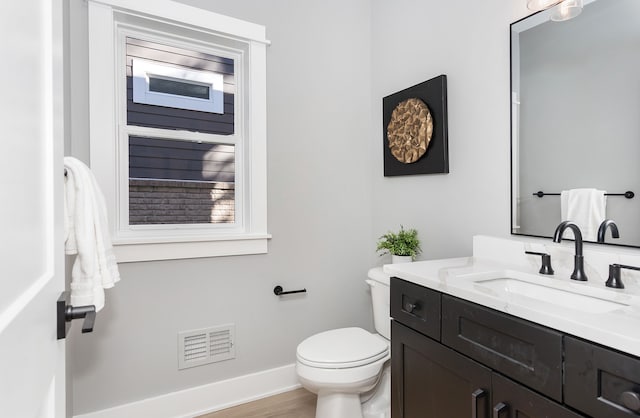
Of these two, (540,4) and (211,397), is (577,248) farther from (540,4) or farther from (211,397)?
(211,397)

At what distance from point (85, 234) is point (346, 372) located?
1.20 m

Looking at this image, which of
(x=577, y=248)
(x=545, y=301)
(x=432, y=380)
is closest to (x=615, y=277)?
(x=577, y=248)

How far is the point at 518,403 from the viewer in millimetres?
964

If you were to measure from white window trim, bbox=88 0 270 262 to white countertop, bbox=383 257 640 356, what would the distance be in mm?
975

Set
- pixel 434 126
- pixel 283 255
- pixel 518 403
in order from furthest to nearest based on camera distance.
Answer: pixel 283 255 < pixel 434 126 < pixel 518 403

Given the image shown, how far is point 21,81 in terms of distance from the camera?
19.3 inches

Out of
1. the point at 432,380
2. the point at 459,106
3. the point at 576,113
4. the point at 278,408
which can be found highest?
the point at 459,106

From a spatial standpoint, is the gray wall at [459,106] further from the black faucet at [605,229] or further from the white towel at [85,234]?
the white towel at [85,234]

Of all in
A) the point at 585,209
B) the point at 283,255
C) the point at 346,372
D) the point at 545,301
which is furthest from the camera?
the point at 283,255

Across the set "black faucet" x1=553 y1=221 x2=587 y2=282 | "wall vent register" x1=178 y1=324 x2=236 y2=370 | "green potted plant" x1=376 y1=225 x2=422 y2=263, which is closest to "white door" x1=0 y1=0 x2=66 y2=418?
"wall vent register" x1=178 y1=324 x2=236 y2=370

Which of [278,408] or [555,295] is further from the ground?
[555,295]

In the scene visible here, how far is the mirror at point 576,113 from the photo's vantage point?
1217 mm

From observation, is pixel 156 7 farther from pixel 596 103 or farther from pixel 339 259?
pixel 596 103

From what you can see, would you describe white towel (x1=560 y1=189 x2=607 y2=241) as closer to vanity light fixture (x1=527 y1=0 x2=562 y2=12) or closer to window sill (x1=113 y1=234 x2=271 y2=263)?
vanity light fixture (x1=527 y1=0 x2=562 y2=12)
